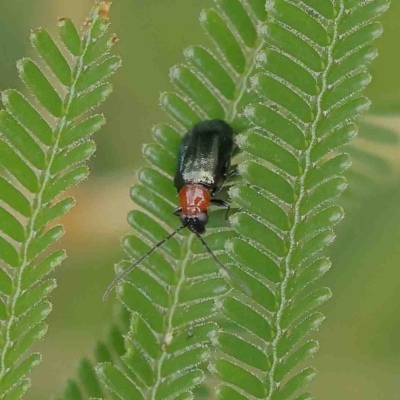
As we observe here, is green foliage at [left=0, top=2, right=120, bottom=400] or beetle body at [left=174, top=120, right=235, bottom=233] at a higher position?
beetle body at [left=174, top=120, right=235, bottom=233]

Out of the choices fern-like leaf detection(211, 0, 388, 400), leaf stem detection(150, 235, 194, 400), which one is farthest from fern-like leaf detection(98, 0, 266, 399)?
fern-like leaf detection(211, 0, 388, 400)

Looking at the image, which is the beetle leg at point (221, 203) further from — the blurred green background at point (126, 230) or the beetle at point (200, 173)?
the blurred green background at point (126, 230)

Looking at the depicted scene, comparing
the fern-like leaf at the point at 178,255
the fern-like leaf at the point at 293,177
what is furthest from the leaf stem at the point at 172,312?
the fern-like leaf at the point at 293,177

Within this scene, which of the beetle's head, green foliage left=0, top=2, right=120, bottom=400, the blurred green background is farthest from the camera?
the blurred green background

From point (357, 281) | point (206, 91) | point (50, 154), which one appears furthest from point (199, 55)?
point (357, 281)

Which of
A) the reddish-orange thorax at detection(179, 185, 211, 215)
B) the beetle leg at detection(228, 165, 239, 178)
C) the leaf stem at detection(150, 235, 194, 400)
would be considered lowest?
the leaf stem at detection(150, 235, 194, 400)

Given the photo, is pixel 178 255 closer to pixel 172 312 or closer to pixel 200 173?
pixel 172 312

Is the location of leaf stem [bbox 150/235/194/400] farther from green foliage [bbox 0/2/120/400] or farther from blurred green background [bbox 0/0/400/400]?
blurred green background [bbox 0/0/400/400]

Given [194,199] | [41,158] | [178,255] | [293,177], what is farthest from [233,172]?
[41,158]

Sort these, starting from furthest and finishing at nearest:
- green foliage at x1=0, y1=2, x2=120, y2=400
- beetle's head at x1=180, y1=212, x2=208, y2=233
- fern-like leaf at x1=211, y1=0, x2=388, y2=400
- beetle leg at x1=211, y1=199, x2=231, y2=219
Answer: beetle leg at x1=211, y1=199, x2=231, y2=219, beetle's head at x1=180, y1=212, x2=208, y2=233, green foliage at x1=0, y1=2, x2=120, y2=400, fern-like leaf at x1=211, y1=0, x2=388, y2=400
